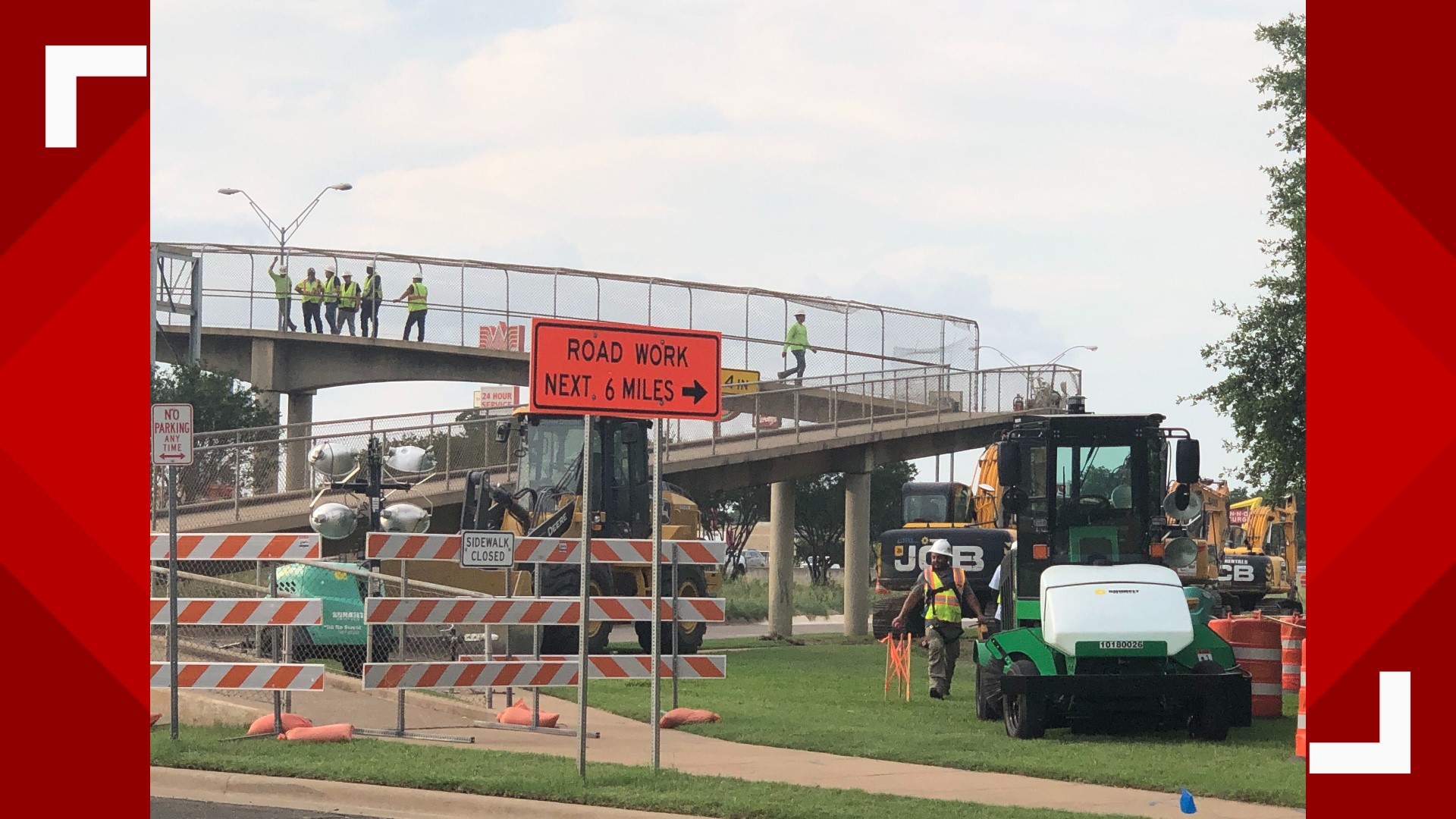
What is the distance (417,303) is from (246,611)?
990 inches

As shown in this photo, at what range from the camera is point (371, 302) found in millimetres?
39500

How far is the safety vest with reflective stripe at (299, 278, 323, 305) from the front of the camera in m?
39.3

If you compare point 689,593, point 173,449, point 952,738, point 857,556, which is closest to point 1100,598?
point 952,738

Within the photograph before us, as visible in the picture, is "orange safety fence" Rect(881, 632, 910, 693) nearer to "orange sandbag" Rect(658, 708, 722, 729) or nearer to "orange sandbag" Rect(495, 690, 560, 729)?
"orange sandbag" Rect(658, 708, 722, 729)

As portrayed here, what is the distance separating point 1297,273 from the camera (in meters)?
32.8

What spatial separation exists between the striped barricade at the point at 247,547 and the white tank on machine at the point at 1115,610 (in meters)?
6.04

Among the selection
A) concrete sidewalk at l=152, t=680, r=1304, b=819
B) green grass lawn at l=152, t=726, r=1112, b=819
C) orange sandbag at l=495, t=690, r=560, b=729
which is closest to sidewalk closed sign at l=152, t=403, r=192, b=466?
green grass lawn at l=152, t=726, r=1112, b=819

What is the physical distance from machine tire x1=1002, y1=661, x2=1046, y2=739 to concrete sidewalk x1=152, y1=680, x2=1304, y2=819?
164cm

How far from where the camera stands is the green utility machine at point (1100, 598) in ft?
48.9

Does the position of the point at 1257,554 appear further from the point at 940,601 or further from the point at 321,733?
the point at 321,733

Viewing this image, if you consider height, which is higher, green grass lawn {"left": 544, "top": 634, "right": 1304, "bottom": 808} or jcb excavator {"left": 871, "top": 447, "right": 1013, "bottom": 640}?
jcb excavator {"left": 871, "top": 447, "right": 1013, "bottom": 640}

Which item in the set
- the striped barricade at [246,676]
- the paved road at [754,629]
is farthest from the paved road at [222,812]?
the paved road at [754,629]

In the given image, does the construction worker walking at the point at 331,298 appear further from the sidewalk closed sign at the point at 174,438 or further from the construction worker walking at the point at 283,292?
the sidewalk closed sign at the point at 174,438

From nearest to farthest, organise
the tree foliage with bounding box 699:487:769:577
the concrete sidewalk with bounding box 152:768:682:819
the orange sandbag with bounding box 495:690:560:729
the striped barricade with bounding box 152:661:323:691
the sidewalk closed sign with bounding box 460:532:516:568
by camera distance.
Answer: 1. the concrete sidewalk with bounding box 152:768:682:819
2. the striped barricade with bounding box 152:661:323:691
3. the sidewalk closed sign with bounding box 460:532:516:568
4. the orange sandbag with bounding box 495:690:560:729
5. the tree foliage with bounding box 699:487:769:577
